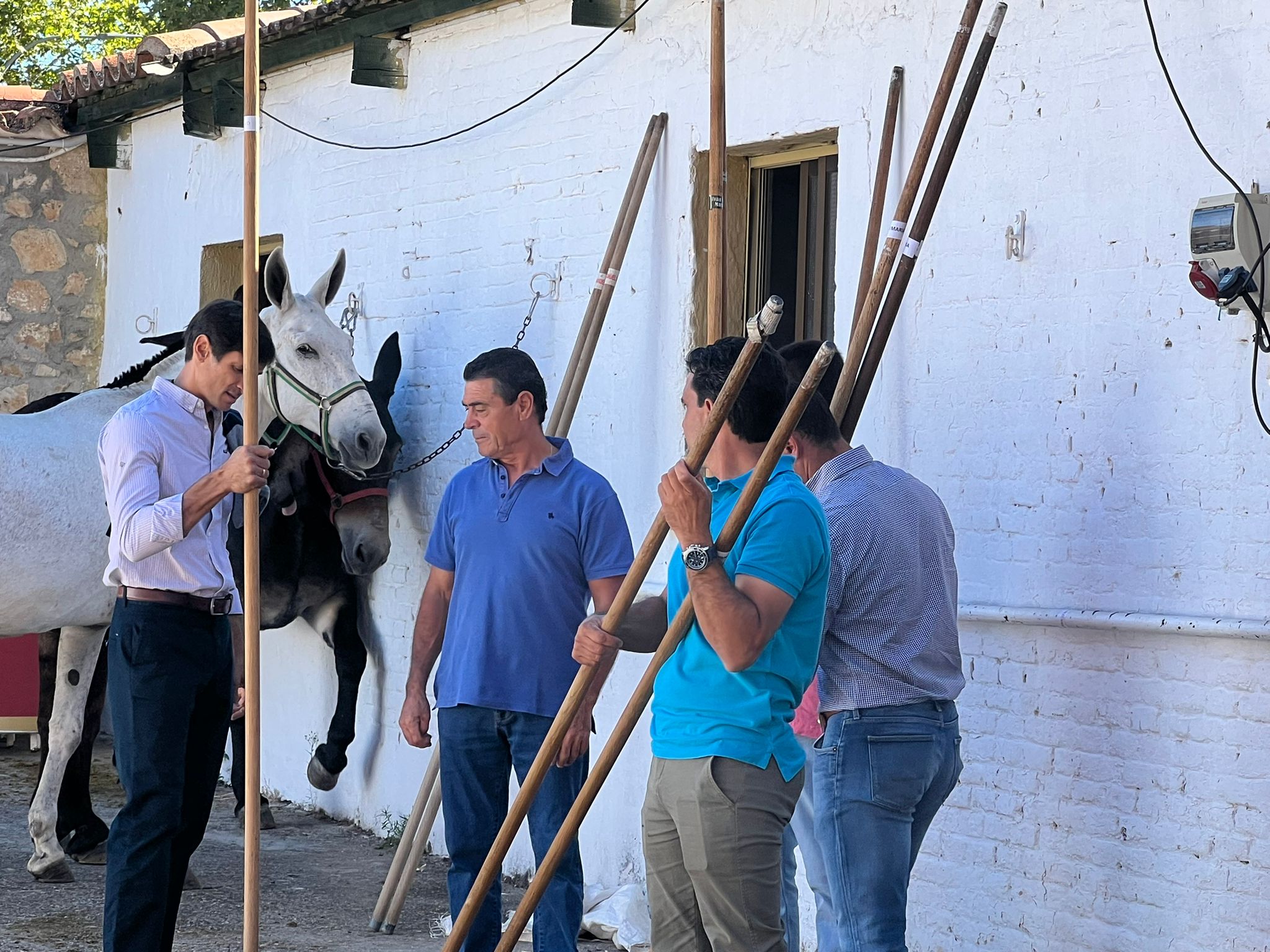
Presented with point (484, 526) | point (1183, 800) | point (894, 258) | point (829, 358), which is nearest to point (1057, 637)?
point (1183, 800)

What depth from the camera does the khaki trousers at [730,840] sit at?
303 centimetres

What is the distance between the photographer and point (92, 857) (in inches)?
260

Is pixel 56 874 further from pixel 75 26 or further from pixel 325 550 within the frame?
pixel 75 26

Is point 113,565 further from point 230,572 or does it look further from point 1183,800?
point 1183,800

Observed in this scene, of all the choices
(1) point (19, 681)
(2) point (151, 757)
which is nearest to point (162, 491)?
(2) point (151, 757)

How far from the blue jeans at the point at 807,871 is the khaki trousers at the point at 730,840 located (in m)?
0.91

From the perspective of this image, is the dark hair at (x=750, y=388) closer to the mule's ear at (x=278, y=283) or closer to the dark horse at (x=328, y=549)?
Answer: the mule's ear at (x=278, y=283)

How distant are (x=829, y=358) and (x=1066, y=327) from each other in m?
1.83

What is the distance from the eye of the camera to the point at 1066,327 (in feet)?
14.9

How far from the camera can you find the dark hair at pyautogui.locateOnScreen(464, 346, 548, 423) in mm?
4453

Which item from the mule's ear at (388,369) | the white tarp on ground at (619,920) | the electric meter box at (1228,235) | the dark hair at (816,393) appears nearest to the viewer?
the dark hair at (816,393)

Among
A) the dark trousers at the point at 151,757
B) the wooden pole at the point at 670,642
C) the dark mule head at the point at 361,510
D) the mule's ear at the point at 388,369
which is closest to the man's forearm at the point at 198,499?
the dark trousers at the point at 151,757

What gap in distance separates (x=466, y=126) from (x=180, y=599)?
3374 mm

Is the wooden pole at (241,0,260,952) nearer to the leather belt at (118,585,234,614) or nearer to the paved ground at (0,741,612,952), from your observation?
the leather belt at (118,585,234,614)
